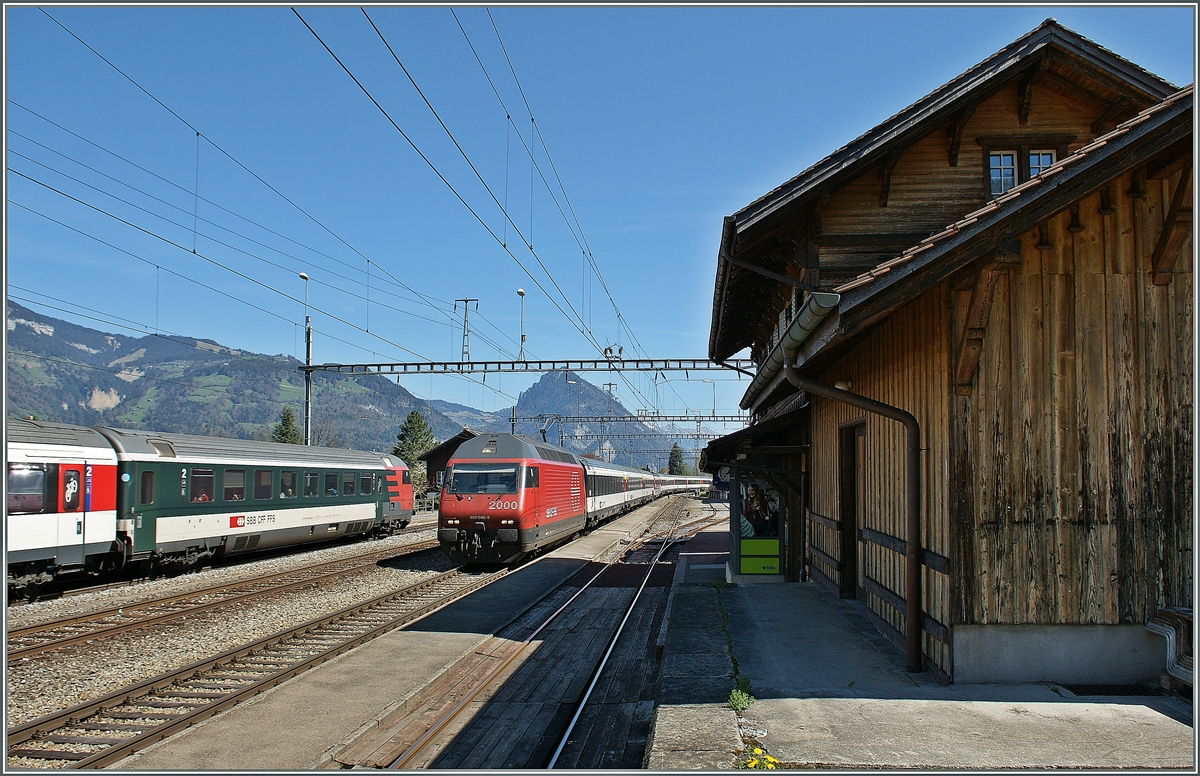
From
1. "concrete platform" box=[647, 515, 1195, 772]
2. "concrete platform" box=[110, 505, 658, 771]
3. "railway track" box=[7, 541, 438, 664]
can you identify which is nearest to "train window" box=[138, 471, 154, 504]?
"railway track" box=[7, 541, 438, 664]

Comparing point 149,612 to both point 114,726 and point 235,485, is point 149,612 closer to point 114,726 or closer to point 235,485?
point 114,726

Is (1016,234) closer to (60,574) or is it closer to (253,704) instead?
(253,704)

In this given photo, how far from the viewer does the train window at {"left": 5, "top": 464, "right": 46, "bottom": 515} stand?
12.7 metres

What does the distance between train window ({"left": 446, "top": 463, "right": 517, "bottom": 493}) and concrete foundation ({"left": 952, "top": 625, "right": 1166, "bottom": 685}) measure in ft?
41.4

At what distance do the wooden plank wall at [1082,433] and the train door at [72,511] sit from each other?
14.1 m

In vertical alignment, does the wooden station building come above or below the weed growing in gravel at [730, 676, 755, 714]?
above

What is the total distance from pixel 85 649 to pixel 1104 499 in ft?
37.9

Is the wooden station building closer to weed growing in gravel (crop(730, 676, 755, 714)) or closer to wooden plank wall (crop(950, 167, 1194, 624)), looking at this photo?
wooden plank wall (crop(950, 167, 1194, 624))

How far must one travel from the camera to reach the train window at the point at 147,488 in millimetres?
15547

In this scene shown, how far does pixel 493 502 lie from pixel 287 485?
6.14 m

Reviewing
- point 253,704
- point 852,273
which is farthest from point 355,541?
point 852,273

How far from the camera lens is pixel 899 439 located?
8.32 meters

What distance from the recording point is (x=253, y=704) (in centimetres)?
802

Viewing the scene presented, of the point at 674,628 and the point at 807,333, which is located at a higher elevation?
the point at 807,333
